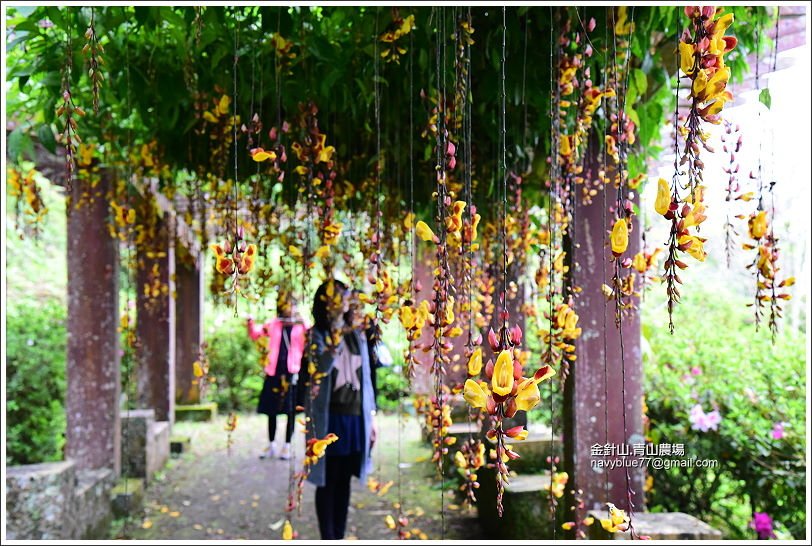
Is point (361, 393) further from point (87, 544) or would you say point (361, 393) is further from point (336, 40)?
point (336, 40)

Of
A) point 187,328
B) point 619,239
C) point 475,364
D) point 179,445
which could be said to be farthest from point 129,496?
point 187,328

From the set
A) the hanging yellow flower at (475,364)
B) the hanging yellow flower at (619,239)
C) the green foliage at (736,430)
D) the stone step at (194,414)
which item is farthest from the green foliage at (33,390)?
the hanging yellow flower at (619,239)

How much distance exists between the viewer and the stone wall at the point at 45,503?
2.27m

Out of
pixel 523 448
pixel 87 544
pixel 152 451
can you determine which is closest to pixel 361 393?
pixel 523 448

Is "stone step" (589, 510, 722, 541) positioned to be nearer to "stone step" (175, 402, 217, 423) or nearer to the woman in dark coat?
the woman in dark coat

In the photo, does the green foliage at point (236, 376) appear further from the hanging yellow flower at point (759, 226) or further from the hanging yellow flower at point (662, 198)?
the hanging yellow flower at point (662, 198)

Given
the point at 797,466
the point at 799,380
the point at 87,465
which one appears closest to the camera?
the point at 797,466

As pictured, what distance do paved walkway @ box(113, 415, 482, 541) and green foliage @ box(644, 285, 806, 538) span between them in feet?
3.61

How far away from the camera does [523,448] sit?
9.87 ft

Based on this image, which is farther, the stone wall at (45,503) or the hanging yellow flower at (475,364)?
the stone wall at (45,503)

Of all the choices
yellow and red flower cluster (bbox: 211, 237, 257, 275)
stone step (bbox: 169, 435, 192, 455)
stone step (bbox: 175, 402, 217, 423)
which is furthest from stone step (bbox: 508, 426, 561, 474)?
stone step (bbox: 175, 402, 217, 423)

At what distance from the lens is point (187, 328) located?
22.1 ft

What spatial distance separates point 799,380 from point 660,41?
1568mm

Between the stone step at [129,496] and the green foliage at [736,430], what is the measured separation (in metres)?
2.66
